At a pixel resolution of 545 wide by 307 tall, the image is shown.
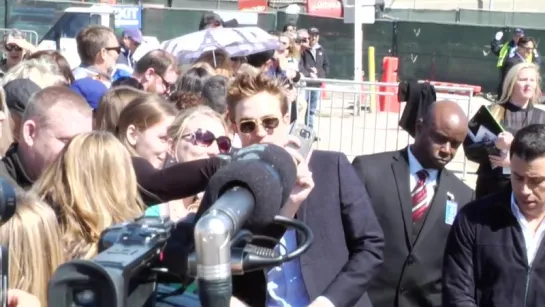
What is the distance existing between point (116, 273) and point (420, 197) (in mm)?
4018

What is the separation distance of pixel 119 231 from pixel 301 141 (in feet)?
5.17

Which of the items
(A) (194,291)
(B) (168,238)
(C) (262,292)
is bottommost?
(C) (262,292)

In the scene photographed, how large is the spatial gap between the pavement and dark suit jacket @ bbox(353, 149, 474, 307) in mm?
6646

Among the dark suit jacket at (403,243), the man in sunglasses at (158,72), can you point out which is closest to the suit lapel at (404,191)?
the dark suit jacket at (403,243)

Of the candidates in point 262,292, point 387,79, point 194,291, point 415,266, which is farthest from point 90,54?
point 387,79

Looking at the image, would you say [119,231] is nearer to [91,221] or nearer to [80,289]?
[80,289]

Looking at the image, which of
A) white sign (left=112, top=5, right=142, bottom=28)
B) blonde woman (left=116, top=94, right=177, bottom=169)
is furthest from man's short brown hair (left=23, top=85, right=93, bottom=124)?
white sign (left=112, top=5, right=142, bottom=28)

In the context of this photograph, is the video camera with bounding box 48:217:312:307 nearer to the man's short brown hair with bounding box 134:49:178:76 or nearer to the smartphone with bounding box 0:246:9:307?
the smartphone with bounding box 0:246:9:307

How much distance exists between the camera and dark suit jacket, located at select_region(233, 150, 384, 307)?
3680 mm

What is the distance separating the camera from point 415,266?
5.10 metres

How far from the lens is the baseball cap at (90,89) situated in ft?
23.8

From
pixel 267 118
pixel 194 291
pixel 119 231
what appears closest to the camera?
pixel 119 231

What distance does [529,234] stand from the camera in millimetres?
4449

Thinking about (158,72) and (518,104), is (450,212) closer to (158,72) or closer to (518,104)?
(518,104)
